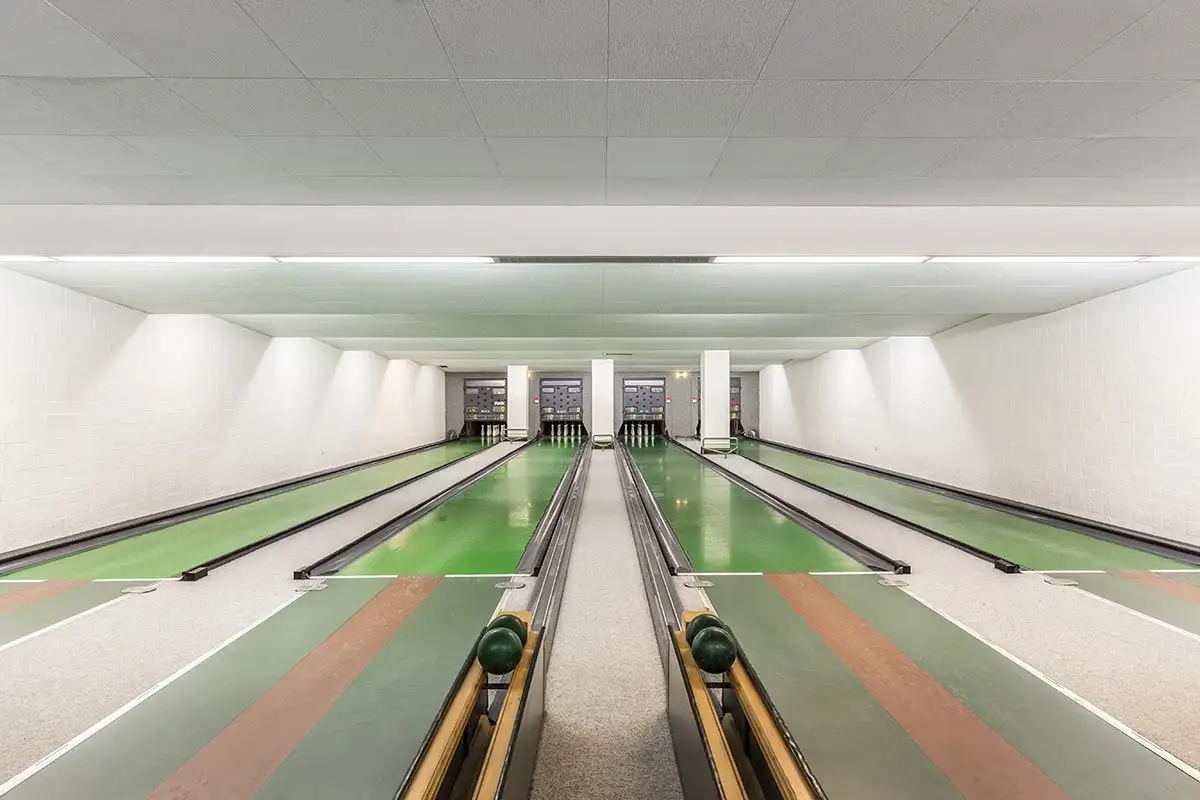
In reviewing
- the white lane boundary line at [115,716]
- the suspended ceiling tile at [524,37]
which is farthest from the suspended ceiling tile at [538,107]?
the white lane boundary line at [115,716]

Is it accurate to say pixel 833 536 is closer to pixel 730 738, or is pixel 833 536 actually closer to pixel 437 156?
pixel 730 738

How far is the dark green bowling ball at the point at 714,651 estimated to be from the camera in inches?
86.7

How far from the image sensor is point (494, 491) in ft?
29.5

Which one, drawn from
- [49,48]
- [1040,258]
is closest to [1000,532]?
[1040,258]

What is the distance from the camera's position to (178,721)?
2434 millimetres

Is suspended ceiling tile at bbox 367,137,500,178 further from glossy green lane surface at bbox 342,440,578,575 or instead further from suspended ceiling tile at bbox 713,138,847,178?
glossy green lane surface at bbox 342,440,578,575

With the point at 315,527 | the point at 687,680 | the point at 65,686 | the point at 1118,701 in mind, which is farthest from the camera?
the point at 315,527

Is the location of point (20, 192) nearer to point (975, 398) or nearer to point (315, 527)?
point (315, 527)

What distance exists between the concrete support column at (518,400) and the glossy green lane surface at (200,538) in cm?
932

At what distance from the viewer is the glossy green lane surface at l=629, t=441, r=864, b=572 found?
4.90 metres

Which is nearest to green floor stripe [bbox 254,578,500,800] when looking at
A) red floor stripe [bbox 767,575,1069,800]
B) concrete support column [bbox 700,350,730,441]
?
red floor stripe [bbox 767,575,1069,800]

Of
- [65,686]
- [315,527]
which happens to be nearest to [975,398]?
[315,527]

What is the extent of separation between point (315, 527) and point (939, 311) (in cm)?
780

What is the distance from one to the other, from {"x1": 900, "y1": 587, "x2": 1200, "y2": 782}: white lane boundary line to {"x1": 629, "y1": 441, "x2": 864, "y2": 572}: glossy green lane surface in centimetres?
144
